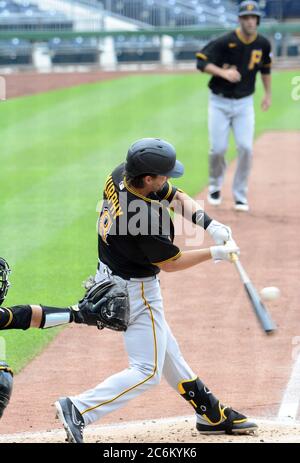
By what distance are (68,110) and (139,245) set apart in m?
15.4

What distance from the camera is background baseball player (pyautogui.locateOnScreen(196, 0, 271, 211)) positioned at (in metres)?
10.2

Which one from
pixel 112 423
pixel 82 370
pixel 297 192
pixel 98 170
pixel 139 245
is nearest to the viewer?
pixel 139 245

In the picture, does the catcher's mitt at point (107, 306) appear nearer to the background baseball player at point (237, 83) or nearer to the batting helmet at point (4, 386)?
the batting helmet at point (4, 386)

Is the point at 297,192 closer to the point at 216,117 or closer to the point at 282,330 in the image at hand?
the point at 216,117

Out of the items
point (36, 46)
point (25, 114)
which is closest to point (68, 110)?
point (25, 114)

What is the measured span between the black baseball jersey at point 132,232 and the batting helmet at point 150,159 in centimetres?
14

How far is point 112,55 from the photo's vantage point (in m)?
30.8

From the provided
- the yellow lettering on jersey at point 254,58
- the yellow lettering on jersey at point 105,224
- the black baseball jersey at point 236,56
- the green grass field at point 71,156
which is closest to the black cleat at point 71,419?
the yellow lettering on jersey at point 105,224

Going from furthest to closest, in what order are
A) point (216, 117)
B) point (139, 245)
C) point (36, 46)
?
1. point (36, 46)
2. point (216, 117)
3. point (139, 245)

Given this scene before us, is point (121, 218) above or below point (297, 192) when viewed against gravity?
above

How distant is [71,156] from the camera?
14.6 meters

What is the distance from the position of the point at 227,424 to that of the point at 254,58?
608 centimetres

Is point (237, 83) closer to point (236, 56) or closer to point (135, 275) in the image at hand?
point (236, 56)

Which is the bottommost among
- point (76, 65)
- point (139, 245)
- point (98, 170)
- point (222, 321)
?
point (76, 65)
